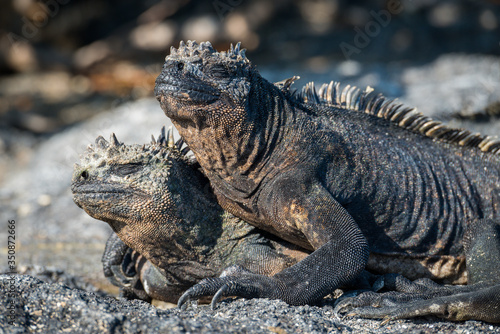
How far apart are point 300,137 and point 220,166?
61 cm

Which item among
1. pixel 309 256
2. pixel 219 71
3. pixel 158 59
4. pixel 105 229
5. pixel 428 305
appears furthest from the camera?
pixel 158 59

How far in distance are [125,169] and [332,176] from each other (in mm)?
1470

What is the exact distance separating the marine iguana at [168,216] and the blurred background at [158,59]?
367cm

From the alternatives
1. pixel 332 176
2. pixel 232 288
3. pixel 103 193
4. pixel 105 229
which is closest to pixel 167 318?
pixel 232 288

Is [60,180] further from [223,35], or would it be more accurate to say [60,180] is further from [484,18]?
[484,18]

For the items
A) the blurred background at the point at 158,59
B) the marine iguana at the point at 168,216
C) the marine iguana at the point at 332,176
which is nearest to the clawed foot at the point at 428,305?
the marine iguana at the point at 332,176

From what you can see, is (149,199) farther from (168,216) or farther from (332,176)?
(332,176)

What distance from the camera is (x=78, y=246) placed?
23.0 ft

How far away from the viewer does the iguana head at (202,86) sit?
397cm

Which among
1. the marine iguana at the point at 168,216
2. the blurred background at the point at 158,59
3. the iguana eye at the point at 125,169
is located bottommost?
the marine iguana at the point at 168,216

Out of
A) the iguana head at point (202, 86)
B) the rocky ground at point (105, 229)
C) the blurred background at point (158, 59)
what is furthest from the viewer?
the blurred background at point (158, 59)

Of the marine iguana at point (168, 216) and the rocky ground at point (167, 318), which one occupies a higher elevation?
the marine iguana at point (168, 216)

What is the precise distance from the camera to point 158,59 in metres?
13.7

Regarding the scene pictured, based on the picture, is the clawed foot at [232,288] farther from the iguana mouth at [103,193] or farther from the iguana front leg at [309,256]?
the iguana mouth at [103,193]
